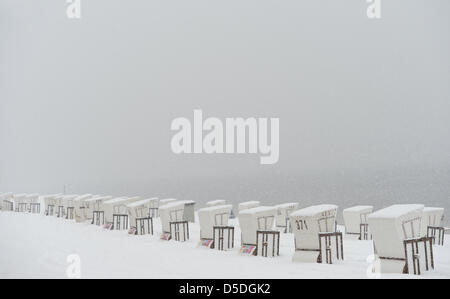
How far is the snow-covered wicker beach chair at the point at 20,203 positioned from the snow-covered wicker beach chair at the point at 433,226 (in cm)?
3128

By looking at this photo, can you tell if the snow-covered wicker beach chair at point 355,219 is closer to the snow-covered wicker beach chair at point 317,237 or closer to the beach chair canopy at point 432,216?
the beach chair canopy at point 432,216

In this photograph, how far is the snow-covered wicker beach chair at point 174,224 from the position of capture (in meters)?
17.4

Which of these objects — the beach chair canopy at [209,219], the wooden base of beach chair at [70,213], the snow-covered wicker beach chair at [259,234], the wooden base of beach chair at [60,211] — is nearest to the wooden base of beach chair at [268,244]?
the snow-covered wicker beach chair at [259,234]

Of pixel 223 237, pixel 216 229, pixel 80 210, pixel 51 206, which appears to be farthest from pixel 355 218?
pixel 51 206

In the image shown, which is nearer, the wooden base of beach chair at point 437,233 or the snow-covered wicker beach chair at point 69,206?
the wooden base of beach chair at point 437,233

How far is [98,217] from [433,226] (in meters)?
18.0

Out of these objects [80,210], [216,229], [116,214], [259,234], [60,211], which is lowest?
[60,211]

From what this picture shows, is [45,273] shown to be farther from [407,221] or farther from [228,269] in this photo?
[407,221]

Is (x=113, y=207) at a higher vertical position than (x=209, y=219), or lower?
lower

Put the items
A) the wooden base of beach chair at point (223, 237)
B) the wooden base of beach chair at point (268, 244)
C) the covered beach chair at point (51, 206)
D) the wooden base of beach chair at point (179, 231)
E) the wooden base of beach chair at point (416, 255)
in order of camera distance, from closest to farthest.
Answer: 1. the wooden base of beach chair at point (416, 255)
2. the wooden base of beach chair at point (268, 244)
3. the wooden base of beach chair at point (223, 237)
4. the wooden base of beach chair at point (179, 231)
5. the covered beach chair at point (51, 206)

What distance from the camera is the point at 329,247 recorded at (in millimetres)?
11773

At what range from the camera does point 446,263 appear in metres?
11.3

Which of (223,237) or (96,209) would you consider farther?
(96,209)

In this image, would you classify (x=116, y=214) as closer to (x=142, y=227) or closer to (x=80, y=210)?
(x=142, y=227)
